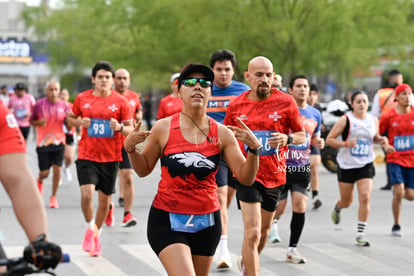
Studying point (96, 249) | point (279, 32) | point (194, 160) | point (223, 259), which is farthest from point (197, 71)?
point (279, 32)

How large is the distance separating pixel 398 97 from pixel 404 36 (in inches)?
914

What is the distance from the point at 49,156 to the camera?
15.4 metres

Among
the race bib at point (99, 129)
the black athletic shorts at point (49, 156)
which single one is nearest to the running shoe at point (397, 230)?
the race bib at point (99, 129)

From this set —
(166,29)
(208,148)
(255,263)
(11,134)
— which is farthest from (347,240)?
(166,29)

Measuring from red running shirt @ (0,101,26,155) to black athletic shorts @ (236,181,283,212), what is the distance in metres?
4.15

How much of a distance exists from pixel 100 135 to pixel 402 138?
3.89 meters

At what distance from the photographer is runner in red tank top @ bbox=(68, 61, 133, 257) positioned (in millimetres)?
10633

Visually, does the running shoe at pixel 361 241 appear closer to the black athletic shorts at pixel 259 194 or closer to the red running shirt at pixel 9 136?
the black athletic shorts at pixel 259 194

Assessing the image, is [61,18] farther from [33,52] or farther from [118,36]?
[33,52]

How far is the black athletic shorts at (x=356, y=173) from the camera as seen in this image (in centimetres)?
1161

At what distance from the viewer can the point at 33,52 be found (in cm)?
8725

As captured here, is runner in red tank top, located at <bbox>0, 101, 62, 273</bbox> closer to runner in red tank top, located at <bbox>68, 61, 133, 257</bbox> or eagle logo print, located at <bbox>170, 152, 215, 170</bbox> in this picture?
eagle logo print, located at <bbox>170, 152, 215, 170</bbox>

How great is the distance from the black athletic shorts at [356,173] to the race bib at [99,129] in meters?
2.90

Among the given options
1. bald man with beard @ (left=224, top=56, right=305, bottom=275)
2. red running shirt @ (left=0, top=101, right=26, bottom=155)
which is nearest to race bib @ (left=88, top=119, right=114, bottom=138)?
bald man with beard @ (left=224, top=56, right=305, bottom=275)
